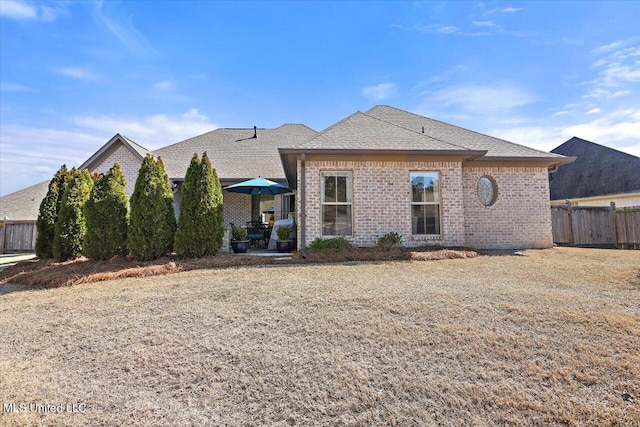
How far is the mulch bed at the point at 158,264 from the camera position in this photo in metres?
6.70

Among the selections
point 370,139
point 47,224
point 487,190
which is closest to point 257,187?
point 370,139

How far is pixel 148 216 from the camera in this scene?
7.91m

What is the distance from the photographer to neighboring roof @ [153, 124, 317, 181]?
13672 millimetres

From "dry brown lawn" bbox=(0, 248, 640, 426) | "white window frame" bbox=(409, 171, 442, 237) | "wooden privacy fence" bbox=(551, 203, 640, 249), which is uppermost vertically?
"white window frame" bbox=(409, 171, 442, 237)

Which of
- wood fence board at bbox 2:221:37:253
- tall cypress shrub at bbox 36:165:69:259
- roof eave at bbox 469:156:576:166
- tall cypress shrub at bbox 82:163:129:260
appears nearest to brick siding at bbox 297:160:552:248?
roof eave at bbox 469:156:576:166

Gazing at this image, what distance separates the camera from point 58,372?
3.00 meters

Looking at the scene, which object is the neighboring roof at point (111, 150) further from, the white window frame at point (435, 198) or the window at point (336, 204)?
the white window frame at point (435, 198)

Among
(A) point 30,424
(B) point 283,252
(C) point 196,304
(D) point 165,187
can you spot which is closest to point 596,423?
(A) point 30,424

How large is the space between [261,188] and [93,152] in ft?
28.2

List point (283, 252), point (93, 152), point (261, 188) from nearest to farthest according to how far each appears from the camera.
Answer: point (283, 252) → point (261, 188) → point (93, 152)

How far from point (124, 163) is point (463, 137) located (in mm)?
14726

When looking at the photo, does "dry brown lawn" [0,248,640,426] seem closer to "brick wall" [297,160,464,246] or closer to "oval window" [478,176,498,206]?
"brick wall" [297,160,464,246]

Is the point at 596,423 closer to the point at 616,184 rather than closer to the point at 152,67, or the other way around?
the point at 152,67

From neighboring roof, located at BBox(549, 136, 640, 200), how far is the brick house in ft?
38.5
